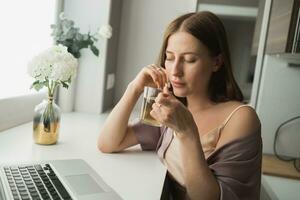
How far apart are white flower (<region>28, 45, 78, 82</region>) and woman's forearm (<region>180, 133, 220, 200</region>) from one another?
0.46 meters

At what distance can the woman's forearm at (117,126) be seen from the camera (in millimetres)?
1144

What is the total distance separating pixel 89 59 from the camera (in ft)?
5.84

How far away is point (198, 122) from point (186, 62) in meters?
0.25

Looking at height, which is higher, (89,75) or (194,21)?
(194,21)

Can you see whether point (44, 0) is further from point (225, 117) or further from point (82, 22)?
point (225, 117)

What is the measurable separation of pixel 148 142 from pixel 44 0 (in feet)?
2.93

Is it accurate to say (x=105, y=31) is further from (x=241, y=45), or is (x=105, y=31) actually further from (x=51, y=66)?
(x=241, y=45)

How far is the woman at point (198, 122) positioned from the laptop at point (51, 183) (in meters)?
0.24

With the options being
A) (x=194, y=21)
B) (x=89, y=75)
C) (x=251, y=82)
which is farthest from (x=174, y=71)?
(x=251, y=82)

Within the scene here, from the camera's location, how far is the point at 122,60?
6.67 ft

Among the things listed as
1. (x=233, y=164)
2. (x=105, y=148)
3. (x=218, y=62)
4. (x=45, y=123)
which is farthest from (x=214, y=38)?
(x=45, y=123)

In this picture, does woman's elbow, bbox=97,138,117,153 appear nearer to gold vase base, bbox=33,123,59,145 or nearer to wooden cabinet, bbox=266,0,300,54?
gold vase base, bbox=33,123,59,145

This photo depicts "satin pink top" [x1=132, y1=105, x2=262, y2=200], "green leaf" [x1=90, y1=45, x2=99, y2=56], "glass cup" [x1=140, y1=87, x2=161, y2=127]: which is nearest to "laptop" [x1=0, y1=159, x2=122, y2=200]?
"glass cup" [x1=140, y1=87, x2=161, y2=127]

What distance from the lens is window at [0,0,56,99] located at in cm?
124
